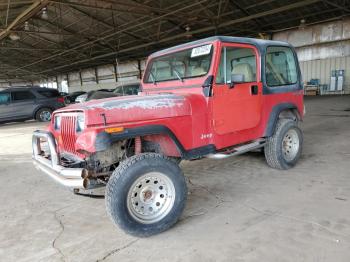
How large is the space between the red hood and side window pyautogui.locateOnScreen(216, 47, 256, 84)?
587 mm

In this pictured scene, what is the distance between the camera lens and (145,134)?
280 cm

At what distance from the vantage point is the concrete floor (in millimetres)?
2450

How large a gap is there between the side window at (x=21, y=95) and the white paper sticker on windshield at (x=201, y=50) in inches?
442

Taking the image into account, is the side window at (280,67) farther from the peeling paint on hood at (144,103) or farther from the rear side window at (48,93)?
the rear side window at (48,93)

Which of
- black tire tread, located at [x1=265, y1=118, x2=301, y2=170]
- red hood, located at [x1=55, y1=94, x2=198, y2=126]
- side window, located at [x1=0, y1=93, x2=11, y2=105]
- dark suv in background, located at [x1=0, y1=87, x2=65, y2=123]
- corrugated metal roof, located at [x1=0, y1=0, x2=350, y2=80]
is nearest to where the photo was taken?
red hood, located at [x1=55, y1=94, x2=198, y2=126]

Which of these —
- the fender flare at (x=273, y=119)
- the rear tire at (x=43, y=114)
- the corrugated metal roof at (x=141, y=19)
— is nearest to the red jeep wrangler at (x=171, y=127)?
the fender flare at (x=273, y=119)

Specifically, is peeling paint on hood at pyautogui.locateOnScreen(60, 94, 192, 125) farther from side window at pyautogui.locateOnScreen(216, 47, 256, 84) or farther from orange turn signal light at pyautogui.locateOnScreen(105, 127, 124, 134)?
side window at pyautogui.locateOnScreen(216, 47, 256, 84)

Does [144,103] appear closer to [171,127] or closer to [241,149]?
[171,127]

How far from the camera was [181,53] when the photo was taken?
12.1ft

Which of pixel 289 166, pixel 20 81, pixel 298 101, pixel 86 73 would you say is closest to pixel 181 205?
pixel 289 166

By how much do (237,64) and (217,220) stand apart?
6.61 ft

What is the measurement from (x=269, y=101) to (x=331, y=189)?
138cm

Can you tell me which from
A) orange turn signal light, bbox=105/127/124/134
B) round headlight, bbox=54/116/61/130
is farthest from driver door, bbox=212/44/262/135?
round headlight, bbox=54/116/61/130

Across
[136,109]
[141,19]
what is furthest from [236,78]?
[141,19]
